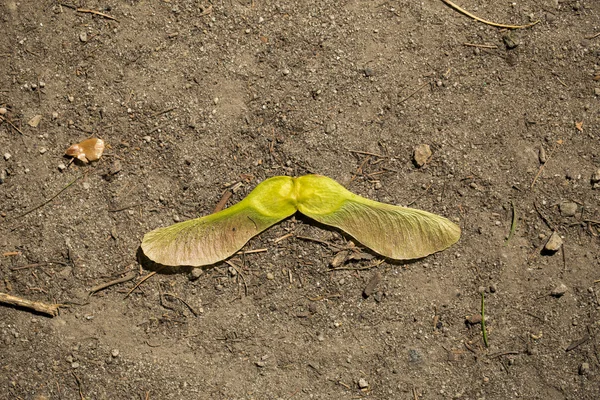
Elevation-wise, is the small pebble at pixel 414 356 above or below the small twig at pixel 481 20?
below

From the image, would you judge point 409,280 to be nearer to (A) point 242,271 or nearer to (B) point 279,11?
(A) point 242,271

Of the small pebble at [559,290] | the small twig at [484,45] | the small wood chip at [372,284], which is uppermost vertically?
the small twig at [484,45]

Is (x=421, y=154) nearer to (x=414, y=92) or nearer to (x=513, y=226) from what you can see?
(x=414, y=92)

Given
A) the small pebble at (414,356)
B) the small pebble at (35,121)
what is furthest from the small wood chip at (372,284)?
the small pebble at (35,121)

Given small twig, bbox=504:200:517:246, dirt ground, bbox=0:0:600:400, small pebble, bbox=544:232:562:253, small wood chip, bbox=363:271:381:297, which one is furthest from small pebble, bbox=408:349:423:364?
small pebble, bbox=544:232:562:253

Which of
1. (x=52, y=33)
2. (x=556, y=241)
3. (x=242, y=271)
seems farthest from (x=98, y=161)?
(x=556, y=241)

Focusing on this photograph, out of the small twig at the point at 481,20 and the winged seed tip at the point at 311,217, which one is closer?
the winged seed tip at the point at 311,217

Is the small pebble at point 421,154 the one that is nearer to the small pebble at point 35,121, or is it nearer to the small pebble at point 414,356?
the small pebble at point 414,356
